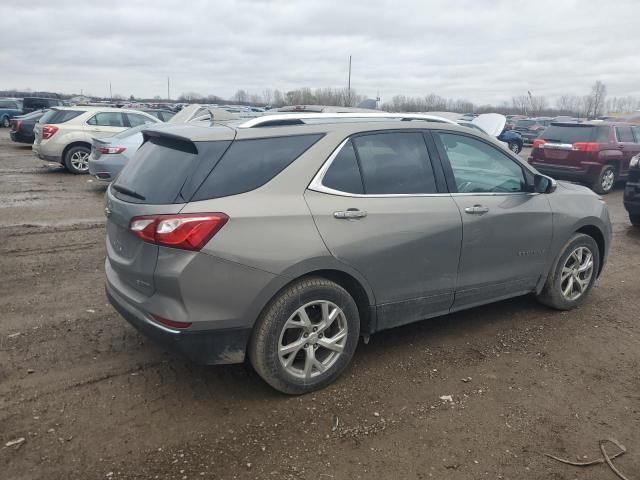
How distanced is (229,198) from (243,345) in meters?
0.87

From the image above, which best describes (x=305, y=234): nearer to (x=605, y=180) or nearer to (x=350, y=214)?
(x=350, y=214)

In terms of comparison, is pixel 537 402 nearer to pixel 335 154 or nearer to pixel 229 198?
pixel 335 154

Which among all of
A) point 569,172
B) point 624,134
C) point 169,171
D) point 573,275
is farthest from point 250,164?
point 624,134

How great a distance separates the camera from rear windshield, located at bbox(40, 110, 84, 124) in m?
13.3

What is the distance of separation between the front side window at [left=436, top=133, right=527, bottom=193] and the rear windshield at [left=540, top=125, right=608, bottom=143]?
9.48 metres

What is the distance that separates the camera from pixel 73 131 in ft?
43.4

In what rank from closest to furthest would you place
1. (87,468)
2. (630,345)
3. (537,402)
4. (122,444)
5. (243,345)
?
(87,468) < (122,444) < (243,345) < (537,402) < (630,345)

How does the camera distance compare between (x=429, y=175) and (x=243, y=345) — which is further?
(x=429, y=175)

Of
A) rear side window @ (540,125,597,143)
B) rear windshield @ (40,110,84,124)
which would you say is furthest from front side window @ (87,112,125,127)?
rear side window @ (540,125,597,143)

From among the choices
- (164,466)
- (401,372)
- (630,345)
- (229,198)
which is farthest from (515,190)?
(164,466)

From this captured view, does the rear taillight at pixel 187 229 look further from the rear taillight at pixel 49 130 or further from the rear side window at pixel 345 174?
the rear taillight at pixel 49 130

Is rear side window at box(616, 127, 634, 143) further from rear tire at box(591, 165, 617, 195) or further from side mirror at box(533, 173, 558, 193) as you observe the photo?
side mirror at box(533, 173, 558, 193)

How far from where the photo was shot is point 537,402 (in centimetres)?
348

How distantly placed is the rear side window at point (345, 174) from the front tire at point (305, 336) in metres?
0.62
